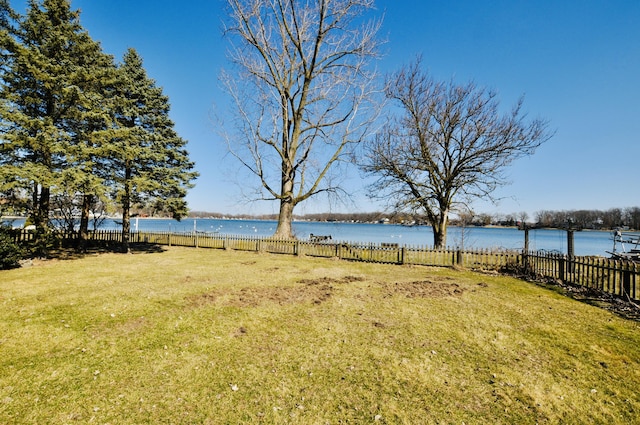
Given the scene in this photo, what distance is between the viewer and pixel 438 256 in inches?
587

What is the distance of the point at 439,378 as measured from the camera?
4.17 metres

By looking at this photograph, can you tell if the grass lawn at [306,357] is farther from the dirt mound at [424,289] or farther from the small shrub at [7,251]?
the small shrub at [7,251]

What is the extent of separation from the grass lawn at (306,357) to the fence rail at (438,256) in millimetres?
1583

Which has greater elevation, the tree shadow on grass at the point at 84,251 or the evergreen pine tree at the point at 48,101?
the evergreen pine tree at the point at 48,101

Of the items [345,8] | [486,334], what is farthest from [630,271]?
[345,8]

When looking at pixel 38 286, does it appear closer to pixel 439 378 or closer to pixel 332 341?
pixel 332 341

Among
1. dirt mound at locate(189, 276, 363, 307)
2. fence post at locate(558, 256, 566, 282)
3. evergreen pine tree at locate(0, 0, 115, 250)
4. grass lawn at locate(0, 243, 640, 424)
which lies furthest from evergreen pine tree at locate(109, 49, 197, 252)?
fence post at locate(558, 256, 566, 282)

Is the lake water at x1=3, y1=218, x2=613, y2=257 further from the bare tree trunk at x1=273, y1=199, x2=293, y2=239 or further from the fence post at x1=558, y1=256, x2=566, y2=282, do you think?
the fence post at x1=558, y1=256, x2=566, y2=282

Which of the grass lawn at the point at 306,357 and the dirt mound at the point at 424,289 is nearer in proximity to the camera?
the grass lawn at the point at 306,357

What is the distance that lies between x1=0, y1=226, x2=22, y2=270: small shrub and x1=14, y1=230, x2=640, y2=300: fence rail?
8.38 ft

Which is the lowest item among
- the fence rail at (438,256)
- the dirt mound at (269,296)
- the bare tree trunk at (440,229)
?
the dirt mound at (269,296)

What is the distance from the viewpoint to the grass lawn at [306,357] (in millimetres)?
3449

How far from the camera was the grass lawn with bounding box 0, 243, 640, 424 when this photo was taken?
11.3 ft

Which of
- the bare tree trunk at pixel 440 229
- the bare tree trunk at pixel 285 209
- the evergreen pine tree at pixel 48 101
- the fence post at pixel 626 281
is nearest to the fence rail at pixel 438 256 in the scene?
the fence post at pixel 626 281
